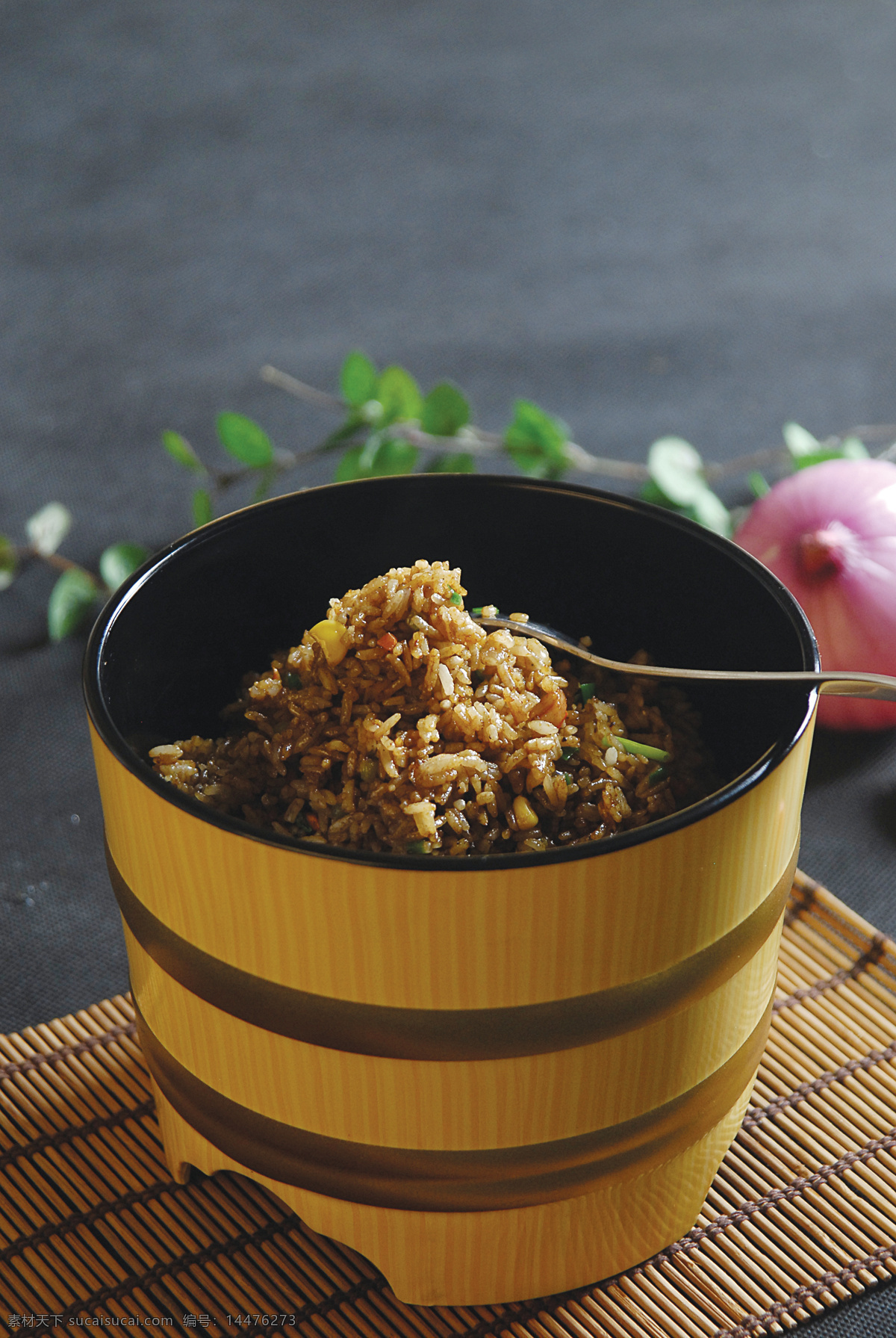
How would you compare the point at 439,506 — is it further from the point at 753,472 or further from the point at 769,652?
the point at 753,472

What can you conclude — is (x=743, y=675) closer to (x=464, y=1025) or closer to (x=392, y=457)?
(x=464, y=1025)

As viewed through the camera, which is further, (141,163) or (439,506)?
(141,163)

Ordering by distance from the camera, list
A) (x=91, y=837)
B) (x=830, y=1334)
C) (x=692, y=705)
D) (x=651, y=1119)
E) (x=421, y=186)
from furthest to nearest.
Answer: (x=421, y=186) < (x=91, y=837) < (x=692, y=705) < (x=830, y=1334) < (x=651, y=1119)

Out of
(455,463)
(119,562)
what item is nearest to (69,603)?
(119,562)

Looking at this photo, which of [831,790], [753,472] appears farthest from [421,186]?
[831,790]

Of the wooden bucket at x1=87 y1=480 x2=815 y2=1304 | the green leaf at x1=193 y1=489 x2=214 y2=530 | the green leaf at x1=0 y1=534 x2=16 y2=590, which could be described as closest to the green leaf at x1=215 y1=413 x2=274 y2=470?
the green leaf at x1=193 y1=489 x2=214 y2=530

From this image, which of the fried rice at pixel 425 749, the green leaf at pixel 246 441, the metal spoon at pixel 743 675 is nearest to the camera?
the metal spoon at pixel 743 675

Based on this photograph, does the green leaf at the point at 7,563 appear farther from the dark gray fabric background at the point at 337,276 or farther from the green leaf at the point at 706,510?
the green leaf at the point at 706,510

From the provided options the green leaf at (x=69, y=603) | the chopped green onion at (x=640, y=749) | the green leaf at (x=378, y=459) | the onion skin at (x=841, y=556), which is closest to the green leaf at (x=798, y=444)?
the onion skin at (x=841, y=556)
